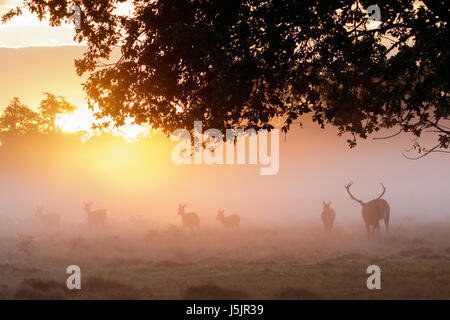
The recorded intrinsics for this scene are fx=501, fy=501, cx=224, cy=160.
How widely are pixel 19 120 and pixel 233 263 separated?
61414 mm

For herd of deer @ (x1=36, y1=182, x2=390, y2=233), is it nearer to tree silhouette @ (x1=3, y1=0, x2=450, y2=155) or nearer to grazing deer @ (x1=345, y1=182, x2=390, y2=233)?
grazing deer @ (x1=345, y1=182, x2=390, y2=233)

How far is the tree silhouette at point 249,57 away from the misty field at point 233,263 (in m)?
4.04

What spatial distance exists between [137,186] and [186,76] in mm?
52788

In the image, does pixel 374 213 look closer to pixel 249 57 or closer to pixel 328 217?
pixel 328 217

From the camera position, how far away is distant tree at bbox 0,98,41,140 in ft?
231

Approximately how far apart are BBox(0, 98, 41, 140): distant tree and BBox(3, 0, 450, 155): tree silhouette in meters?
61.8

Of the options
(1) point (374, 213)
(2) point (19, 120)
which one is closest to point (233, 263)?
(1) point (374, 213)

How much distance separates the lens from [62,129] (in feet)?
247

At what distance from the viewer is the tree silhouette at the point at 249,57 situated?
1093 centimetres

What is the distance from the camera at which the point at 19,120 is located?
234 feet

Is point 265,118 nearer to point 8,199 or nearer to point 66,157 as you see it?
point 8,199

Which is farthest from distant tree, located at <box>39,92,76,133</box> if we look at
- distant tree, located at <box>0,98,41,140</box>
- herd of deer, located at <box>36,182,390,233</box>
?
herd of deer, located at <box>36,182,390,233</box>

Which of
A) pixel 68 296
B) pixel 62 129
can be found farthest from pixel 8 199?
pixel 68 296

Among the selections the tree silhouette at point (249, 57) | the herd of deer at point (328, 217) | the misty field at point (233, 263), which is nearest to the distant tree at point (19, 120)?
the herd of deer at point (328, 217)
